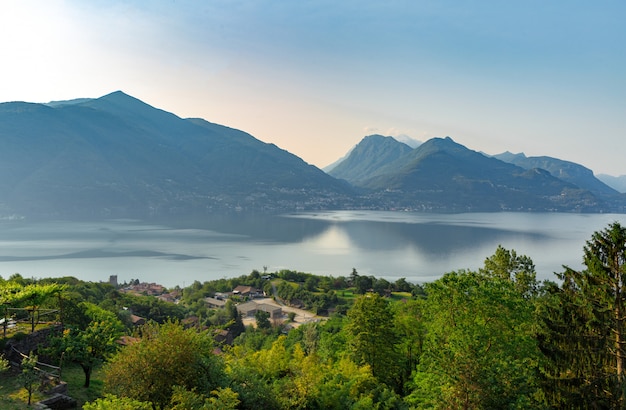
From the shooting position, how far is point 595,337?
1075 cm

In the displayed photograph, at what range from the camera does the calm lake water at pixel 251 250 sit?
75875 mm

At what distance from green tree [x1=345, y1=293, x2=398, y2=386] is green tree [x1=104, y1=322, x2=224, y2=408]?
7423mm

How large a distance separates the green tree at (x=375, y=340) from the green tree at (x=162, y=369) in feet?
24.4

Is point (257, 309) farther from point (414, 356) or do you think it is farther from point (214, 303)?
point (414, 356)

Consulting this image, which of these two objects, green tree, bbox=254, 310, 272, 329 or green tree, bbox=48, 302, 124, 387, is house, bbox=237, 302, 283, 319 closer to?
green tree, bbox=254, 310, 272, 329

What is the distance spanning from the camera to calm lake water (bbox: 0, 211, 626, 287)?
75.9m

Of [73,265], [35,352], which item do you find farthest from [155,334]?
[73,265]

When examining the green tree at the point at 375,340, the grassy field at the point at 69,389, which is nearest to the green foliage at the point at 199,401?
the grassy field at the point at 69,389

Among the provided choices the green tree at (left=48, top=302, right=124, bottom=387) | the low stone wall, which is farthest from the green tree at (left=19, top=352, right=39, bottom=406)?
the low stone wall

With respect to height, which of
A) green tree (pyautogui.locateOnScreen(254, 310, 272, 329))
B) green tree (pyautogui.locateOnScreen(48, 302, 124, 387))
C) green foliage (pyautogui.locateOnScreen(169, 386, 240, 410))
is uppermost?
green foliage (pyautogui.locateOnScreen(169, 386, 240, 410))

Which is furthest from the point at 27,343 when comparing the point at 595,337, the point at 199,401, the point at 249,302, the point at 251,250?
the point at 251,250

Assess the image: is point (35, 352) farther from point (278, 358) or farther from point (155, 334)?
point (278, 358)

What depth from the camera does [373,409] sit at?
11.2 metres

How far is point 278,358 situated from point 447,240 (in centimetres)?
11097
